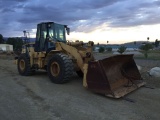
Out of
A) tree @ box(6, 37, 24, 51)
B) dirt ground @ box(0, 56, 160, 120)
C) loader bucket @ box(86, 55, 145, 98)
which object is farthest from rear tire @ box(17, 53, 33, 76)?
tree @ box(6, 37, 24, 51)

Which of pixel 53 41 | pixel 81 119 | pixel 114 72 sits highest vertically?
pixel 53 41

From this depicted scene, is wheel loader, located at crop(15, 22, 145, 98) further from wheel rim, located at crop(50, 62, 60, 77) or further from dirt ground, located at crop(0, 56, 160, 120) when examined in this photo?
dirt ground, located at crop(0, 56, 160, 120)

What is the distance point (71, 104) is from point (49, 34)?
5.31 meters

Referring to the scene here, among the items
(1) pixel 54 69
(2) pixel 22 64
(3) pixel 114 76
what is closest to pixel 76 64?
(1) pixel 54 69

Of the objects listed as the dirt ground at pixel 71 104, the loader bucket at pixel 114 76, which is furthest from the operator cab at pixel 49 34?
the loader bucket at pixel 114 76

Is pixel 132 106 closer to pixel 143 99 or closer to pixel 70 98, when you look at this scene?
pixel 143 99

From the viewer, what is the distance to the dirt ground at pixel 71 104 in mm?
5912

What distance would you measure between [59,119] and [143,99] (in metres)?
2.99

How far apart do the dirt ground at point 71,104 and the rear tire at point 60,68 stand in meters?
0.37

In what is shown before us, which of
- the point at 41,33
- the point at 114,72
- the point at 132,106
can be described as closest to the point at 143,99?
the point at 132,106

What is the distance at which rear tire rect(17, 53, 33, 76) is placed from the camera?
12352 millimetres

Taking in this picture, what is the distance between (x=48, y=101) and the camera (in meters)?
7.27

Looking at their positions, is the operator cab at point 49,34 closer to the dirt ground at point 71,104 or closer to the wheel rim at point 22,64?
the wheel rim at point 22,64

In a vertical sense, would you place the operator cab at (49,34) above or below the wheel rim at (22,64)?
above
